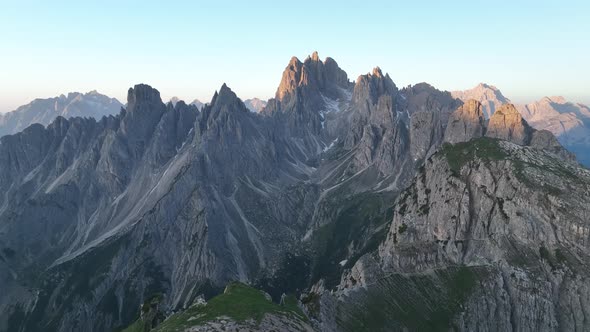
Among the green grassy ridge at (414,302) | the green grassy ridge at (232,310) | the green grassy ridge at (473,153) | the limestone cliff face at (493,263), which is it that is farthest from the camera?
the green grassy ridge at (473,153)

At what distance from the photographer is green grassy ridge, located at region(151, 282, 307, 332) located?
6419cm

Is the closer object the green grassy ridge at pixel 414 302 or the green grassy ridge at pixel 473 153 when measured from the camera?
the green grassy ridge at pixel 414 302

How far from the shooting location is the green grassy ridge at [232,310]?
6419 cm

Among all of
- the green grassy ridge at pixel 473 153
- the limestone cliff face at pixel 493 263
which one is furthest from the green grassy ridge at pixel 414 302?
the green grassy ridge at pixel 473 153

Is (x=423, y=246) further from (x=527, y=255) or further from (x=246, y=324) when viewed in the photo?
(x=246, y=324)

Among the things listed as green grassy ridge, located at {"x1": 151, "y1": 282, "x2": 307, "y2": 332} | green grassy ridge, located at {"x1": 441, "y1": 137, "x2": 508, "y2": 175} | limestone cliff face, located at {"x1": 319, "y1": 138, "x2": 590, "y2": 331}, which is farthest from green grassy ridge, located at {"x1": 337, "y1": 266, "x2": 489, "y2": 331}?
green grassy ridge, located at {"x1": 441, "y1": 137, "x2": 508, "y2": 175}

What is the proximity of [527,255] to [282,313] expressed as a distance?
83.7 metres

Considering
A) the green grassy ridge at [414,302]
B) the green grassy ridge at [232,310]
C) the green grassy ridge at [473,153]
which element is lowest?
the green grassy ridge at [414,302]

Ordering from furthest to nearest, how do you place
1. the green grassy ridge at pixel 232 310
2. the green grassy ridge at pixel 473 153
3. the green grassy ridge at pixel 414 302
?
the green grassy ridge at pixel 473 153
the green grassy ridge at pixel 414 302
the green grassy ridge at pixel 232 310

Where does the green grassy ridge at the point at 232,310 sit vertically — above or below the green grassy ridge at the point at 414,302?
above

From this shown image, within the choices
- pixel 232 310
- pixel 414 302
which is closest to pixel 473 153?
pixel 414 302

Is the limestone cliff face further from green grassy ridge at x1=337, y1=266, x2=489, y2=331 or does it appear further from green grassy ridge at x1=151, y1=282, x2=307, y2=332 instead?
green grassy ridge at x1=151, y1=282, x2=307, y2=332

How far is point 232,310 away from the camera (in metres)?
66.9

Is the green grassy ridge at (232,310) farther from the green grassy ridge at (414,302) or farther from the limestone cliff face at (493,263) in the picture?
the green grassy ridge at (414,302)
